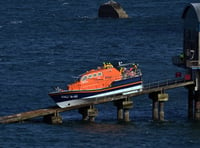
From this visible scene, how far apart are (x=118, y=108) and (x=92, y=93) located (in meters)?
3.23

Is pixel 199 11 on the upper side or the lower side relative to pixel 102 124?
upper

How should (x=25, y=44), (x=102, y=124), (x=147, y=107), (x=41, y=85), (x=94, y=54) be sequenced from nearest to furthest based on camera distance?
(x=102, y=124) < (x=147, y=107) < (x=41, y=85) < (x=94, y=54) < (x=25, y=44)

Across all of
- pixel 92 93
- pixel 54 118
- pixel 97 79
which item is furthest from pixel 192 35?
pixel 54 118

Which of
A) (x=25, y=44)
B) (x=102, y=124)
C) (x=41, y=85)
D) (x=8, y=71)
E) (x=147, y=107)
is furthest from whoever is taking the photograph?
(x=25, y=44)

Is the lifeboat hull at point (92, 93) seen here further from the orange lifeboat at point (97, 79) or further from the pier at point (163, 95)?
the orange lifeboat at point (97, 79)

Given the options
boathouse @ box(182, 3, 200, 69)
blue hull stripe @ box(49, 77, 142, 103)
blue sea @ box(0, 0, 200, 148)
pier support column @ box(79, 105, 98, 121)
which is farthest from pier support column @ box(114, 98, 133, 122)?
boathouse @ box(182, 3, 200, 69)

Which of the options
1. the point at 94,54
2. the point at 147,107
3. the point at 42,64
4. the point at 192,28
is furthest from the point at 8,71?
the point at 192,28

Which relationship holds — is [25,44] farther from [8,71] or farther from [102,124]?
[102,124]

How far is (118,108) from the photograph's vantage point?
375 feet

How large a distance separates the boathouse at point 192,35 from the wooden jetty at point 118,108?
2333mm

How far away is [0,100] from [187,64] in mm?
25526

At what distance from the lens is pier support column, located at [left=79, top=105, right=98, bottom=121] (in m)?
113

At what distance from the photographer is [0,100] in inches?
5113

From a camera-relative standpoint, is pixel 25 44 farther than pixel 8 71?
Yes
